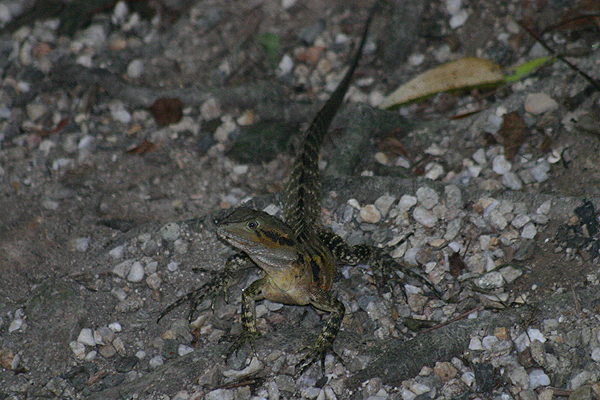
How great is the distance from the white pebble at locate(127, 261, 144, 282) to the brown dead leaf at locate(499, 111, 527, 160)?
11.0 ft

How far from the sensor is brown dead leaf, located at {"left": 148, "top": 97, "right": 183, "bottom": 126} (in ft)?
21.6

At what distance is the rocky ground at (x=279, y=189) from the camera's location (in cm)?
380

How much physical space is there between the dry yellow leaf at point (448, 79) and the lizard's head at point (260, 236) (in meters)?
2.64

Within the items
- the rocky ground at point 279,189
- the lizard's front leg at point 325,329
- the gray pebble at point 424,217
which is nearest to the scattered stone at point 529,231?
the rocky ground at point 279,189

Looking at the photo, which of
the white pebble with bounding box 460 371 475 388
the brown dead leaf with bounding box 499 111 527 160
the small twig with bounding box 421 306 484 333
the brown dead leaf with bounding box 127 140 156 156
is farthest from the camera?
the brown dead leaf with bounding box 127 140 156 156

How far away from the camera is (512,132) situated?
5.39 metres

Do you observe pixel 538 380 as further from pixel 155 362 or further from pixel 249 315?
pixel 155 362

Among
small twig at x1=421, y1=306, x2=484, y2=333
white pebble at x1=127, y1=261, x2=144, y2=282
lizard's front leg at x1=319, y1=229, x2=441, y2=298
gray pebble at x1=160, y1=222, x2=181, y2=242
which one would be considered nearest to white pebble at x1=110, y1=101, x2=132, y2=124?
gray pebble at x1=160, y1=222, x2=181, y2=242

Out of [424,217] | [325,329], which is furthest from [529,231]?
[325,329]

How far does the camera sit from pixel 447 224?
182 inches

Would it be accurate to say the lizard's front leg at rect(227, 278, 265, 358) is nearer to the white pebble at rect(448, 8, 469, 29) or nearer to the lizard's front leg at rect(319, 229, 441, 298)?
the lizard's front leg at rect(319, 229, 441, 298)

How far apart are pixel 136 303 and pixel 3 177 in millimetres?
2592

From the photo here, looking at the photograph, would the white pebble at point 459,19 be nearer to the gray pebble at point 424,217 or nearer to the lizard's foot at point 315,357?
the gray pebble at point 424,217

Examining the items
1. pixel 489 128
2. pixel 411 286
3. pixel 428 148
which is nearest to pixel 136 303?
pixel 411 286
